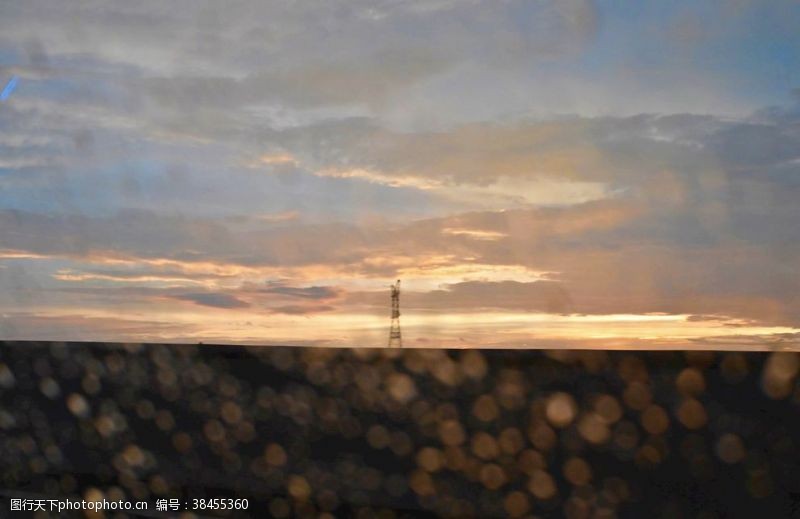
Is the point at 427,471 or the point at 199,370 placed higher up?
the point at 199,370

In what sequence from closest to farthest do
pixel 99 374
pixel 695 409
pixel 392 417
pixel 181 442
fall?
pixel 695 409 < pixel 392 417 < pixel 181 442 < pixel 99 374

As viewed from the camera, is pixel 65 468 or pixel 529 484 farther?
pixel 65 468

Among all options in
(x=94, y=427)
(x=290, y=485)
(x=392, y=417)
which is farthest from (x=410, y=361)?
(x=94, y=427)

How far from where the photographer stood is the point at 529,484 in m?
9.04

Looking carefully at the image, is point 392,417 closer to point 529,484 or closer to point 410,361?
point 410,361

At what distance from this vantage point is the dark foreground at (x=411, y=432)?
28.5 ft

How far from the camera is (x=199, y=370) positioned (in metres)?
11.4

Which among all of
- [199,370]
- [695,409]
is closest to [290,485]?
[199,370]

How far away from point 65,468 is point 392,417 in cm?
335

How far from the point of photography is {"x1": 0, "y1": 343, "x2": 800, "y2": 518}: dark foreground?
8688 millimetres

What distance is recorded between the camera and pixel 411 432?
32.7 feet

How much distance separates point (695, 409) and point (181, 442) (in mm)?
4643

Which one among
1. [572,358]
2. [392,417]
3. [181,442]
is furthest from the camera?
[181,442]

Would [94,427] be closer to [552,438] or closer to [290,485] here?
[290,485]
